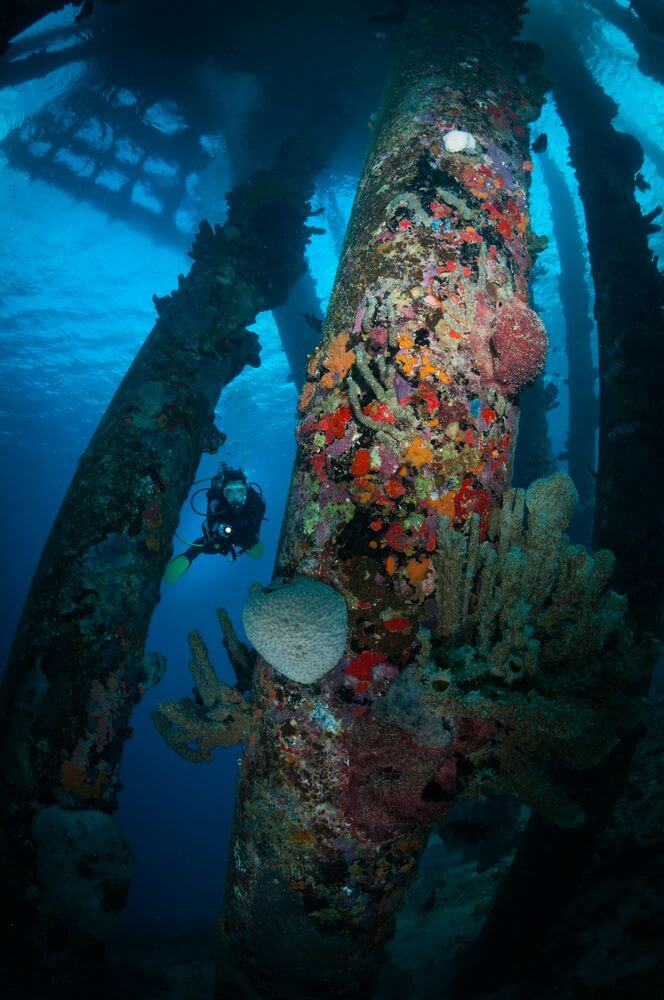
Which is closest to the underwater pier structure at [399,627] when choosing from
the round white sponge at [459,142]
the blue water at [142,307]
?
the round white sponge at [459,142]

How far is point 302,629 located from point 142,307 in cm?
2417

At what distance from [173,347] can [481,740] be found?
4905mm

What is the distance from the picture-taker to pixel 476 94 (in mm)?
2748

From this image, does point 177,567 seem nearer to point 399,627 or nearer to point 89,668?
point 89,668

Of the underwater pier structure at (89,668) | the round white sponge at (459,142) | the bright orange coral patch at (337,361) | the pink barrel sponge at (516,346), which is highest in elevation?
the round white sponge at (459,142)

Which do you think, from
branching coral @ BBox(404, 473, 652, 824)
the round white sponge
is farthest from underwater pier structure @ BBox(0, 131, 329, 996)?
the round white sponge

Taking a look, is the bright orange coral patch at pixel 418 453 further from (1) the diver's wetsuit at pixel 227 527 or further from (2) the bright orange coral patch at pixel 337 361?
(1) the diver's wetsuit at pixel 227 527

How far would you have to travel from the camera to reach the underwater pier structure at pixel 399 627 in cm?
174

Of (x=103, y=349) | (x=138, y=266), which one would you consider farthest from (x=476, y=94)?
(x=103, y=349)

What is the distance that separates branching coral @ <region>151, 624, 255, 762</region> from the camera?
6.91ft

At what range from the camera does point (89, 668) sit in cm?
324

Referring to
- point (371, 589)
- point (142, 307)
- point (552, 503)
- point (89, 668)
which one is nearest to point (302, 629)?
point (371, 589)

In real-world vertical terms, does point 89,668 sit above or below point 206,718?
below

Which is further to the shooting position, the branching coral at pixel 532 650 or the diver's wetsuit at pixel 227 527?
the diver's wetsuit at pixel 227 527
